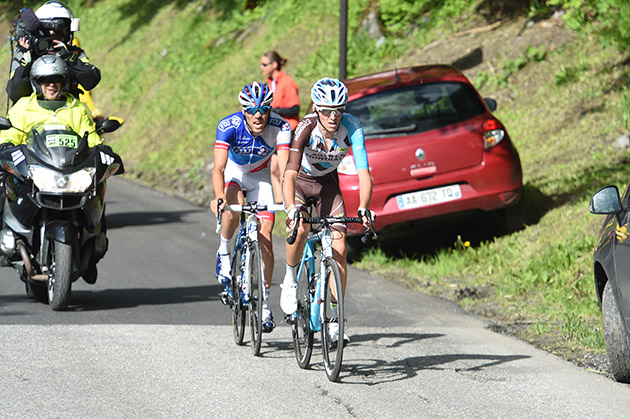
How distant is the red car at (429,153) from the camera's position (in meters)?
10.5

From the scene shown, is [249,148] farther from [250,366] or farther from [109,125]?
[250,366]

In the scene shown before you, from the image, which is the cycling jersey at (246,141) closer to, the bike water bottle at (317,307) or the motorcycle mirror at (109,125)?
the motorcycle mirror at (109,125)

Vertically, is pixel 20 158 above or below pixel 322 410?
above

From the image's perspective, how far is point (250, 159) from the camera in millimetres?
7969

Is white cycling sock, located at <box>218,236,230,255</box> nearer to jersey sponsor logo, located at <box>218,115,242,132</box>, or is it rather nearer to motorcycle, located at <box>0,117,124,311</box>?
jersey sponsor logo, located at <box>218,115,242,132</box>

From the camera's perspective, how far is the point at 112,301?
9.34 metres

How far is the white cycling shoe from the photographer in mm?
7125

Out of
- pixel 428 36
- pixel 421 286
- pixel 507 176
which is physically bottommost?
pixel 421 286

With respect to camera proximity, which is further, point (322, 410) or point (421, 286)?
point (421, 286)

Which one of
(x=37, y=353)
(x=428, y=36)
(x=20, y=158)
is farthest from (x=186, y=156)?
(x=37, y=353)

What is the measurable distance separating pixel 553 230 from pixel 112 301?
4540mm

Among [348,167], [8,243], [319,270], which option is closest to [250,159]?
[319,270]

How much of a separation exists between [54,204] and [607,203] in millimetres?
4518

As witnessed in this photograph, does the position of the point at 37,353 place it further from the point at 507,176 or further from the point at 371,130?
the point at 507,176
